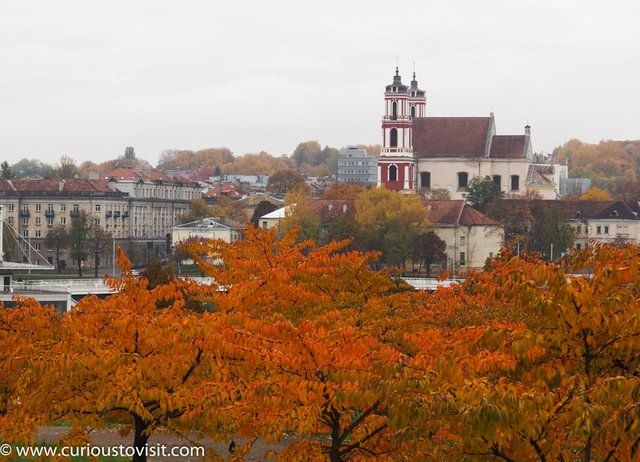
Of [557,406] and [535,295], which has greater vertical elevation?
[535,295]

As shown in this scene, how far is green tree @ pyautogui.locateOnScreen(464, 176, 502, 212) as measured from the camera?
137500 millimetres

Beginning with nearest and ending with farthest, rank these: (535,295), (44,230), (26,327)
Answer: (535,295) < (26,327) < (44,230)

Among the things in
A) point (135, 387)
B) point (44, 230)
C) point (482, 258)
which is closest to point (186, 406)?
point (135, 387)

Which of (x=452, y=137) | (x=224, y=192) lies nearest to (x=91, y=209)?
(x=452, y=137)

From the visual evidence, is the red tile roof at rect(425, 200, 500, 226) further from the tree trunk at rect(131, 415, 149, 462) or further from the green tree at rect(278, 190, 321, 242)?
the tree trunk at rect(131, 415, 149, 462)

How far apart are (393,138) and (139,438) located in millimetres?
121875

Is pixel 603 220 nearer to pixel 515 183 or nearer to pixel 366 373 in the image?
pixel 515 183

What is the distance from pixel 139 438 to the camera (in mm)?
24219

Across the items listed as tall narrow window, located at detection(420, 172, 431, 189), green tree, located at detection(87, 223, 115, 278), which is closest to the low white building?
green tree, located at detection(87, 223, 115, 278)

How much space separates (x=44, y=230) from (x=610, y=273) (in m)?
114

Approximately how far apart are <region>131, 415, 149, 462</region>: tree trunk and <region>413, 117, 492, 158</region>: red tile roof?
12678 centimetres

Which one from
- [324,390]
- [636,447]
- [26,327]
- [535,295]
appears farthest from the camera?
[26,327]

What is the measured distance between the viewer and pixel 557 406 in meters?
18.3

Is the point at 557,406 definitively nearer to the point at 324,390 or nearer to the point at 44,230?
the point at 324,390
